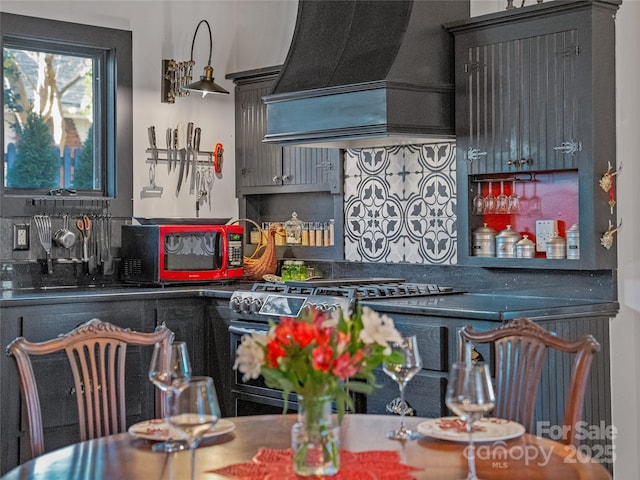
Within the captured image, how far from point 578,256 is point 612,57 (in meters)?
0.85

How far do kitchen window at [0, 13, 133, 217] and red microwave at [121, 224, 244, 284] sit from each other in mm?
304

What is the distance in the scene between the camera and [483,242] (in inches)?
187

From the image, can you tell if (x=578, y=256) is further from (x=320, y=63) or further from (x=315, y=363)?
(x=315, y=363)

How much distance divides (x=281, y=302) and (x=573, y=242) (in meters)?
1.37

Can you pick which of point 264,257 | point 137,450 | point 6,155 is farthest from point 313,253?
point 137,450

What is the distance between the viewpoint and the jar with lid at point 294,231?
19.2 feet

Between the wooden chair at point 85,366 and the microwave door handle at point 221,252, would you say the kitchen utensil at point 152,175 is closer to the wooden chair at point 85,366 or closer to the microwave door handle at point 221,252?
the microwave door handle at point 221,252

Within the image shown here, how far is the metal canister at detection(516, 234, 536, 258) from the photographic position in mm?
4559

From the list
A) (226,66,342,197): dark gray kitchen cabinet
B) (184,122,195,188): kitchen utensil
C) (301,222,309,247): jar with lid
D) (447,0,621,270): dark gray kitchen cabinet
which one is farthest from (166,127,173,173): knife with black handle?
(447,0,621,270): dark gray kitchen cabinet

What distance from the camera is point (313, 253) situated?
5.82 meters

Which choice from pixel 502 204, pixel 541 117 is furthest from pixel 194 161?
pixel 541 117

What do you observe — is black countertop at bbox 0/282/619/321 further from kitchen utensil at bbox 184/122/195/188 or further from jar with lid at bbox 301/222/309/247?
kitchen utensil at bbox 184/122/195/188

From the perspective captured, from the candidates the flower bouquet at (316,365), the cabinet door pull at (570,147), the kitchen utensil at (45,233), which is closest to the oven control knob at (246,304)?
the kitchen utensil at (45,233)

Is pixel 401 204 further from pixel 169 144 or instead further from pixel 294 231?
pixel 169 144
